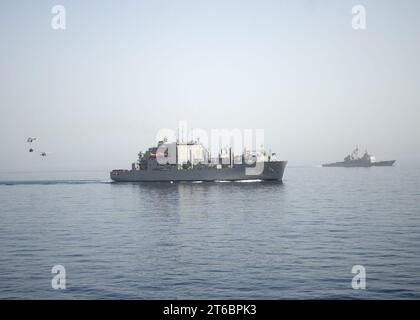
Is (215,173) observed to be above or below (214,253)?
above

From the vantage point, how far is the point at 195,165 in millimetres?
103000

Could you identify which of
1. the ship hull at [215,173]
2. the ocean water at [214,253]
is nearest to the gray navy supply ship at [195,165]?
the ship hull at [215,173]

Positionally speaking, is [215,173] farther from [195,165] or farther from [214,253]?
[214,253]

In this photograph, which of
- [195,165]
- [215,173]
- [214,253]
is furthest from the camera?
[195,165]

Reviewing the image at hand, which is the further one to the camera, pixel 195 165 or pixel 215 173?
pixel 195 165

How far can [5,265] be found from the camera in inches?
914

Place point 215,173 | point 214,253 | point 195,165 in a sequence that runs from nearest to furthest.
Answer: point 214,253 → point 215,173 → point 195,165

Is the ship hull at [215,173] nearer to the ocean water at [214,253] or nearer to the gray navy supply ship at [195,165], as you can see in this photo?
the gray navy supply ship at [195,165]

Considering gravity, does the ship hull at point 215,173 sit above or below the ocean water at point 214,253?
above

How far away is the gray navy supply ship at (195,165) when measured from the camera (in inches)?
3807

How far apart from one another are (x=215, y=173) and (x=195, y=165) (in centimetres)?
737

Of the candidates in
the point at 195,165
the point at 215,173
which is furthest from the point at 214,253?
the point at 195,165
